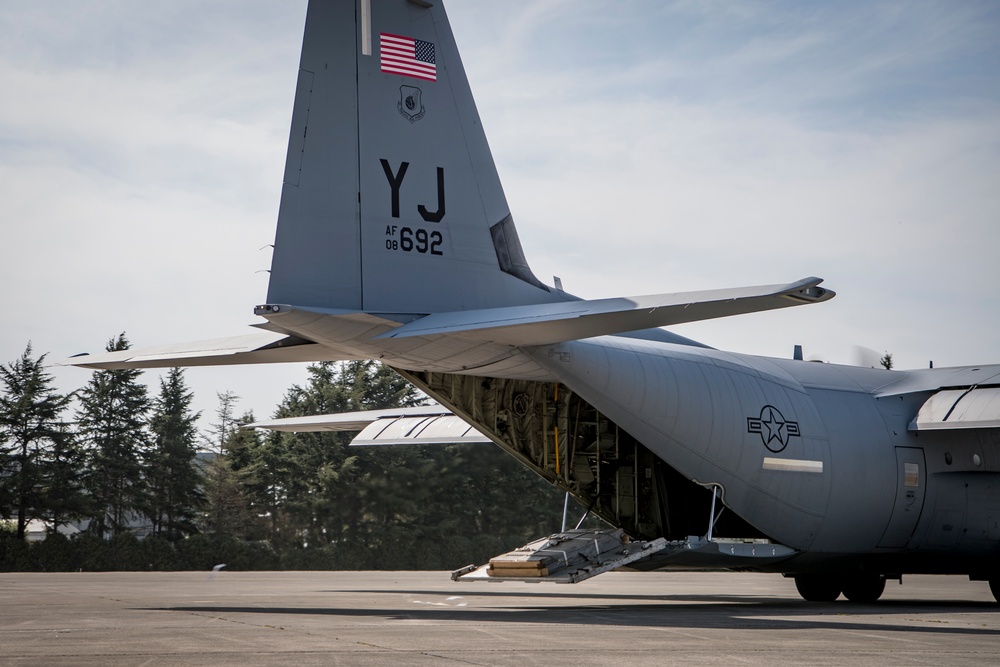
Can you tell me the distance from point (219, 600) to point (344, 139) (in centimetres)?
764

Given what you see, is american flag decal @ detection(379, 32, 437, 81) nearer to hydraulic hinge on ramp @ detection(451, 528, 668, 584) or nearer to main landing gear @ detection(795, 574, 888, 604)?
hydraulic hinge on ramp @ detection(451, 528, 668, 584)

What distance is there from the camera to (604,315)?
1138 centimetres

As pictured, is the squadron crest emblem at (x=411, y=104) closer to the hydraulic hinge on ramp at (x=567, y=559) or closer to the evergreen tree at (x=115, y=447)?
the hydraulic hinge on ramp at (x=567, y=559)

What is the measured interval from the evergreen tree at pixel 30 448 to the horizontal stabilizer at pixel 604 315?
103ft

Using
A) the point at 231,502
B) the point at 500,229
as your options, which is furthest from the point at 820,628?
the point at 231,502

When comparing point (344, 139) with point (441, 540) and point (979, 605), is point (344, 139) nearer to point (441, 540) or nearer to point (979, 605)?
point (979, 605)

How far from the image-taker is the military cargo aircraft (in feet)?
42.0

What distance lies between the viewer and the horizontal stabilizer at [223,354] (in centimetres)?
1373

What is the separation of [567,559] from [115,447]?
1289 inches

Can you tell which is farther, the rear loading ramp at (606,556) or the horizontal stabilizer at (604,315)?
the rear loading ramp at (606,556)

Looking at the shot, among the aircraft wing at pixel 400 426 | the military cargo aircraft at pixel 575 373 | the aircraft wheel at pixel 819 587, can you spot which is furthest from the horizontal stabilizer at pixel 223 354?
the aircraft wheel at pixel 819 587

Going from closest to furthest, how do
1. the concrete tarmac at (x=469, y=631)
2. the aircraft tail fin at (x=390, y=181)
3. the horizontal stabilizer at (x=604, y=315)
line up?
the concrete tarmac at (x=469, y=631)
the horizontal stabilizer at (x=604, y=315)
the aircraft tail fin at (x=390, y=181)

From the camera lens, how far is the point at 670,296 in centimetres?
1134

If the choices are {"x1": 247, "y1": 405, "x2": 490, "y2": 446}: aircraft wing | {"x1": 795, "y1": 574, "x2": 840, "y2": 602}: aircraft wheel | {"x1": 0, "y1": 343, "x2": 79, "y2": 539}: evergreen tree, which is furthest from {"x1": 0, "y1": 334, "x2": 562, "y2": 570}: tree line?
{"x1": 795, "y1": 574, "x2": 840, "y2": 602}: aircraft wheel
